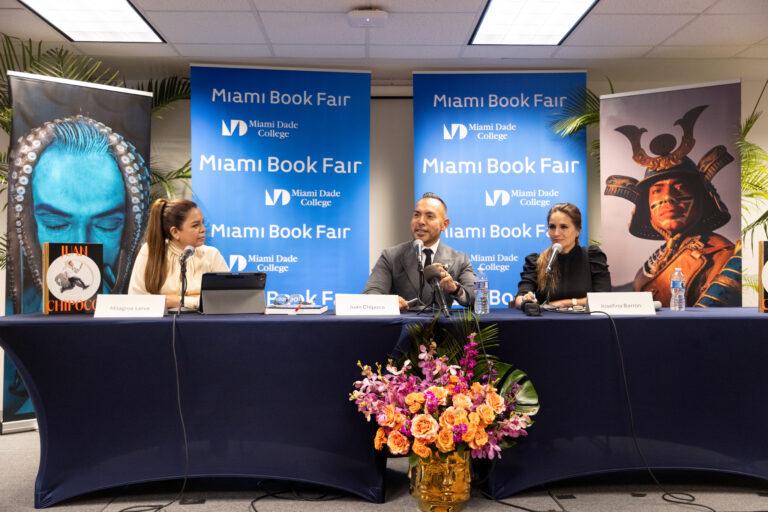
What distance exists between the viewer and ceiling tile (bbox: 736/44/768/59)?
466 centimetres

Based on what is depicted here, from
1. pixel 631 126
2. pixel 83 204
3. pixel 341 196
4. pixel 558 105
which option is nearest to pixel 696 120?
pixel 631 126

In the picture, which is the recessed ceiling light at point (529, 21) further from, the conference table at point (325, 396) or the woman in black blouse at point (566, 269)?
the conference table at point (325, 396)

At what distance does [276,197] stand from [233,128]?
0.61m

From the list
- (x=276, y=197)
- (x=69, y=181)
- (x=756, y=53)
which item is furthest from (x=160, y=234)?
(x=756, y=53)

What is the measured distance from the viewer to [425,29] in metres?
4.25

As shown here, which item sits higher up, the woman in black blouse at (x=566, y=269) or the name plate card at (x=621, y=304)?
the woman in black blouse at (x=566, y=269)

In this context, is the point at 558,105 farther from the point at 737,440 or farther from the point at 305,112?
the point at 737,440

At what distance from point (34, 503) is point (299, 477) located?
106 centimetres

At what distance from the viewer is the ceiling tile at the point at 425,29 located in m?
4.06

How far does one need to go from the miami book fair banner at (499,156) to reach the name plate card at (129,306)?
8.82 feet

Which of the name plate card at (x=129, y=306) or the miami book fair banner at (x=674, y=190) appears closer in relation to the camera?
the name plate card at (x=129, y=306)

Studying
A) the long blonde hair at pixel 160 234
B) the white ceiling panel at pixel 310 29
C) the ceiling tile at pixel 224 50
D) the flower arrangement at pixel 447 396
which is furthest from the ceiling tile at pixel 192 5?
the flower arrangement at pixel 447 396

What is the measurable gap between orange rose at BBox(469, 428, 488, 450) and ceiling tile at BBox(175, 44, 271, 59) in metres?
3.39

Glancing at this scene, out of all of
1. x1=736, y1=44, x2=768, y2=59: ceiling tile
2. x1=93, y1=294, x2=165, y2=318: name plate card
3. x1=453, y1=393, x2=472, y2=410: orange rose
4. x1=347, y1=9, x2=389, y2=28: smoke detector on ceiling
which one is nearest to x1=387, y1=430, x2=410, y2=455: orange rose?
x1=453, y1=393, x2=472, y2=410: orange rose
